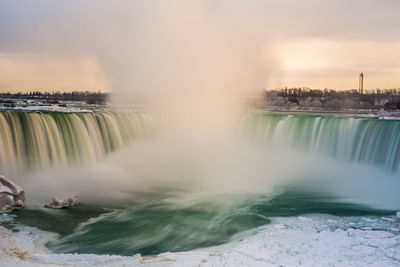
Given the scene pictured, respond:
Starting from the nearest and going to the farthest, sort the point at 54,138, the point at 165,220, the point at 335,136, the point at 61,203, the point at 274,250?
the point at 274,250
the point at 165,220
the point at 61,203
the point at 54,138
the point at 335,136

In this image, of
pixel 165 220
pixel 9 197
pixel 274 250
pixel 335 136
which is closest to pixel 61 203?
pixel 9 197

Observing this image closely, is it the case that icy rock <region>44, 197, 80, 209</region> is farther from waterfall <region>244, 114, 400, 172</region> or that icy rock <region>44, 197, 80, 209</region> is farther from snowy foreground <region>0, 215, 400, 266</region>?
waterfall <region>244, 114, 400, 172</region>

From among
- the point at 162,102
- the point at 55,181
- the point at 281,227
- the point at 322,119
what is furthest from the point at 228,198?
the point at 162,102

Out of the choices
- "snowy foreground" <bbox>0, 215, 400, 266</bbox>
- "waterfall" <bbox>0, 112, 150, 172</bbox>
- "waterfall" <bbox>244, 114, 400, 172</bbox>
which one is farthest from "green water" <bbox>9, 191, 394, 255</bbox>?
"waterfall" <bbox>244, 114, 400, 172</bbox>

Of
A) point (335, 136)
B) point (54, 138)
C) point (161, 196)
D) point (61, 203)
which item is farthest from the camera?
point (335, 136)

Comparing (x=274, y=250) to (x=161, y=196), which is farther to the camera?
(x=161, y=196)

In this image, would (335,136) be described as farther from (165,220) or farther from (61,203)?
(61,203)

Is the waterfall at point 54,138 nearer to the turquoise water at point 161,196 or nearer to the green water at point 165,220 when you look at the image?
the turquoise water at point 161,196

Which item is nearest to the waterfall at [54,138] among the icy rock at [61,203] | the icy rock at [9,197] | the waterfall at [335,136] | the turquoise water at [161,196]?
the turquoise water at [161,196]
